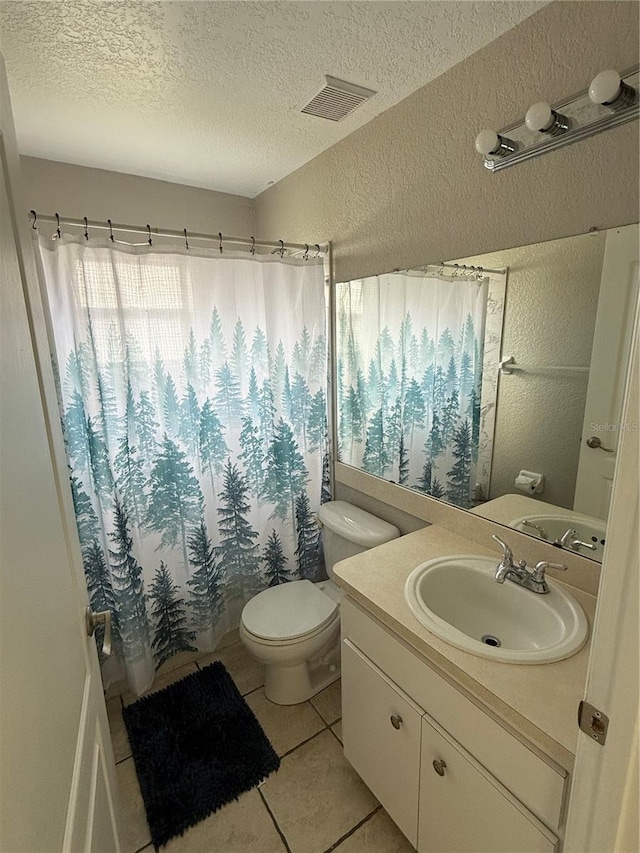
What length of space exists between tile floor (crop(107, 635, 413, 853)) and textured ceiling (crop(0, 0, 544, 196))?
7.93 ft

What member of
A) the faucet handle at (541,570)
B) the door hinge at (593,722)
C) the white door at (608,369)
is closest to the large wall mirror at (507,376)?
the white door at (608,369)

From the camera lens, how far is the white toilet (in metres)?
1.70

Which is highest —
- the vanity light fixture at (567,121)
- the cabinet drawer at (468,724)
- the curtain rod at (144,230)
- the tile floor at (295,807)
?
the vanity light fixture at (567,121)

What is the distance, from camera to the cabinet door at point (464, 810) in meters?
0.89

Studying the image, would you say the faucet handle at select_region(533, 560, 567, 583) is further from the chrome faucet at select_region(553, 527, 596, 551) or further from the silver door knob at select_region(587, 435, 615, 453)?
the silver door knob at select_region(587, 435, 615, 453)

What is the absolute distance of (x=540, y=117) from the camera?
102 cm

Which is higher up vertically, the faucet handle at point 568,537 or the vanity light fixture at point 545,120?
the vanity light fixture at point 545,120

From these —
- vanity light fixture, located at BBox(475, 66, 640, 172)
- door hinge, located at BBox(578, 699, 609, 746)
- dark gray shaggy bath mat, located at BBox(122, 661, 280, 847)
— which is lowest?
dark gray shaggy bath mat, located at BBox(122, 661, 280, 847)

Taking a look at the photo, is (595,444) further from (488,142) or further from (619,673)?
(488,142)

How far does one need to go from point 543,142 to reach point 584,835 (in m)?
1.52

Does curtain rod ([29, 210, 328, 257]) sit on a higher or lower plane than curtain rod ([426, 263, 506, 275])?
higher

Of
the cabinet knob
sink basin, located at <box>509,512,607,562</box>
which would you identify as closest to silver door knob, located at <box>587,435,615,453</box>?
sink basin, located at <box>509,512,607,562</box>

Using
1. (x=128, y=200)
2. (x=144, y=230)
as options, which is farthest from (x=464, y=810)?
(x=128, y=200)

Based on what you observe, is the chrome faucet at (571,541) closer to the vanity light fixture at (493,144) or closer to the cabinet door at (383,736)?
the cabinet door at (383,736)
